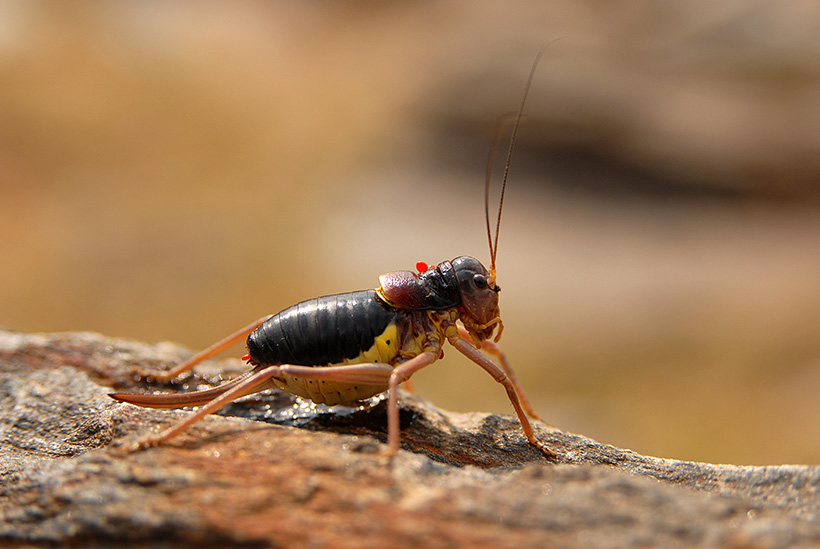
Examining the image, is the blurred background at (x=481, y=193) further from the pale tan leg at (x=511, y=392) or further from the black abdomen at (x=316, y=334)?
the black abdomen at (x=316, y=334)

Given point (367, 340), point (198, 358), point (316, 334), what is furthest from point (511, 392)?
point (198, 358)

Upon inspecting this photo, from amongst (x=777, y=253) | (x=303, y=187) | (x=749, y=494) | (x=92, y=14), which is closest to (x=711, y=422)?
(x=777, y=253)

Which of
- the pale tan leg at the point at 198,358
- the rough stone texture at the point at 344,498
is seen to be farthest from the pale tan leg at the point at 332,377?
the pale tan leg at the point at 198,358

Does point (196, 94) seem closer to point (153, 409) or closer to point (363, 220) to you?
point (363, 220)

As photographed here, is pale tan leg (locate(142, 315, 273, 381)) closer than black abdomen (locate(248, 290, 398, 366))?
No

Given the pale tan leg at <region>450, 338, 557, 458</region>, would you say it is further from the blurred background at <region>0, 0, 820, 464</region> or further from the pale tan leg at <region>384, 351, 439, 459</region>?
the blurred background at <region>0, 0, 820, 464</region>

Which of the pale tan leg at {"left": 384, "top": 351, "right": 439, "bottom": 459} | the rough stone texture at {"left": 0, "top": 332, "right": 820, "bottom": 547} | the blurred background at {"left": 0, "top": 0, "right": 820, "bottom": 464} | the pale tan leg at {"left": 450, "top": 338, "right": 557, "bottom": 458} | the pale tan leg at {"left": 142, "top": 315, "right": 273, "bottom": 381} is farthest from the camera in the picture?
the blurred background at {"left": 0, "top": 0, "right": 820, "bottom": 464}

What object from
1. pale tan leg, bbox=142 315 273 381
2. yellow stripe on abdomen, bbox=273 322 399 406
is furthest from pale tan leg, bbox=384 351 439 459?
pale tan leg, bbox=142 315 273 381
